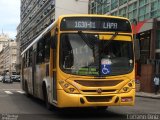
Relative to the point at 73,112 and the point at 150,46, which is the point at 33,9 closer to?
the point at 150,46

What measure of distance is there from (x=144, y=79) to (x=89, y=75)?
29269mm

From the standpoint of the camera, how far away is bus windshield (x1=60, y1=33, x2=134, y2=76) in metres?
14.6

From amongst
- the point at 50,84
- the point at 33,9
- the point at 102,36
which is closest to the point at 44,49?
the point at 50,84

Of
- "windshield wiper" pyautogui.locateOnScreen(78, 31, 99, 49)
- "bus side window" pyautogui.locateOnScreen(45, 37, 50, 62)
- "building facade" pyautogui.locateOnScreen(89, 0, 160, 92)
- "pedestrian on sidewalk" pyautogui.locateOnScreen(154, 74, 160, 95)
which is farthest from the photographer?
"building facade" pyautogui.locateOnScreen(89, 0, 160, 92)

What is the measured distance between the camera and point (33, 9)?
115875 millimetres

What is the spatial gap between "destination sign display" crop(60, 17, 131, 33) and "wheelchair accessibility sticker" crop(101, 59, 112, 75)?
1.09 metres

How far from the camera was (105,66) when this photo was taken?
14.7m

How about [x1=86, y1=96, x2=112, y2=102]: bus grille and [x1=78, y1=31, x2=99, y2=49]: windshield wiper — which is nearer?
[x1=86, y1=96, x2=112, y2=102]: bus grille

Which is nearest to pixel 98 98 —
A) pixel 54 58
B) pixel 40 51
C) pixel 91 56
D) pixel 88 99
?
pixel 88 99

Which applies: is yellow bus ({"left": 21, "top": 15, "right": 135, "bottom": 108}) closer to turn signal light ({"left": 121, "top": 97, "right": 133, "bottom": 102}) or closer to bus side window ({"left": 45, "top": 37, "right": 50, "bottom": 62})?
turn signal light ({"left": 121, "top": 97, "right": 133, "bottom": 102})

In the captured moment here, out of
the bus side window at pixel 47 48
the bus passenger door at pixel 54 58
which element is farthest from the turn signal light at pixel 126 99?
the bus side window at pixel 47 48

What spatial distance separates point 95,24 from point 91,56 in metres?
1.13

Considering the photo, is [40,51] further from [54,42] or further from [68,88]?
[68,88]

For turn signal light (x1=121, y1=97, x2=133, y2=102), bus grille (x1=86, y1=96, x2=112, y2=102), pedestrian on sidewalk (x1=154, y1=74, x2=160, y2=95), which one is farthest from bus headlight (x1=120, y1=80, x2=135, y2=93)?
pedestrian on sidewalk (x1=154, y1=74, x2=160, y2=95)
